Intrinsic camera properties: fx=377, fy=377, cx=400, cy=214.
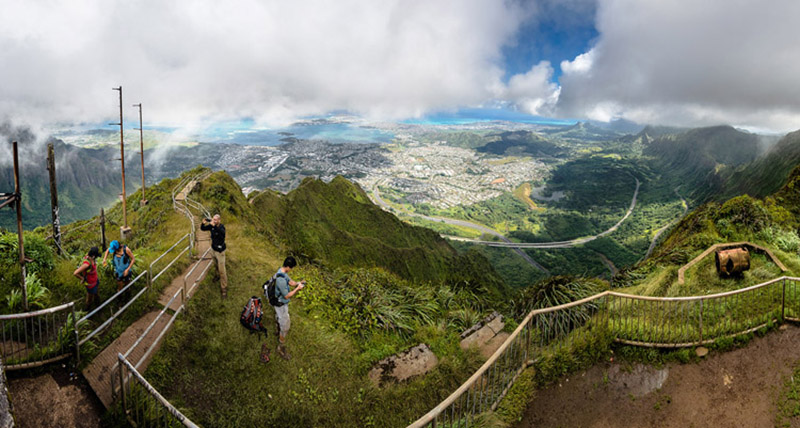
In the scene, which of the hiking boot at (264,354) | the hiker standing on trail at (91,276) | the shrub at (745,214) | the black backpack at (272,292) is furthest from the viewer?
the shrub at (745,214)

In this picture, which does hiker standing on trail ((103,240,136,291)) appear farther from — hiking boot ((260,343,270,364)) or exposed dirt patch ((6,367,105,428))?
hiking boot ((260,343,270,364))

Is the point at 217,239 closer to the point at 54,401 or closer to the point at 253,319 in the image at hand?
the point at 253,319

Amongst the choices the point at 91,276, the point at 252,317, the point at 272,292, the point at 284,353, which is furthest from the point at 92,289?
the point at 284,353

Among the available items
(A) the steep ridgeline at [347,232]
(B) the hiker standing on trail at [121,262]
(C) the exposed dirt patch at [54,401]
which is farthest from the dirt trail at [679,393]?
(A) the steep ridgeline at [347,232]

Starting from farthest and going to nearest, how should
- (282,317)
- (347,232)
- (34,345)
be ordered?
(347,232) < (282,317) < (34,345)

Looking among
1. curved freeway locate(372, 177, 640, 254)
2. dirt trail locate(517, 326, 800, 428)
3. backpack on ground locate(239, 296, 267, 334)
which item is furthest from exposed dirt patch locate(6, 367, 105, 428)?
curved freeway locate(372, 177, 640, 254)

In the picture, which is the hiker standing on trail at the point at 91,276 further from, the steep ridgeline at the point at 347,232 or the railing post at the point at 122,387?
the steep ridgeline at the point at 347,232
